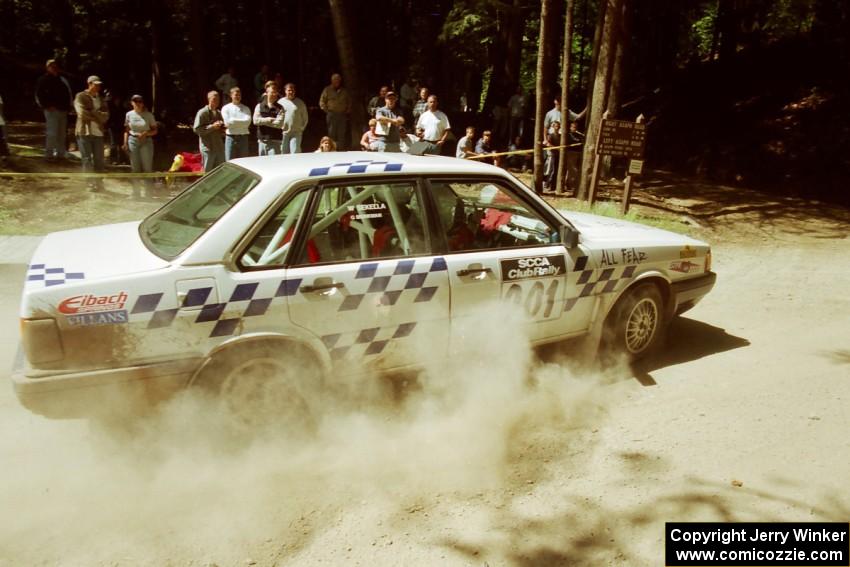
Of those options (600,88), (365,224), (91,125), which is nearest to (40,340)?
(365,224)

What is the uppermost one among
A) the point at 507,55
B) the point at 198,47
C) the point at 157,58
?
the point at 507,55

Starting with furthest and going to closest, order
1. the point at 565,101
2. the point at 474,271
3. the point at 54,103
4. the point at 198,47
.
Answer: the point at 198,47
the point at 565,101
the point at 54,103
the point at 474,271

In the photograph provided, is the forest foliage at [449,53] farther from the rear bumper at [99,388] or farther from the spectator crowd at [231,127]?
the rear bumper at [99,388]

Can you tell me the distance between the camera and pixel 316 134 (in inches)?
774

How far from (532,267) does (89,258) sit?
271cm

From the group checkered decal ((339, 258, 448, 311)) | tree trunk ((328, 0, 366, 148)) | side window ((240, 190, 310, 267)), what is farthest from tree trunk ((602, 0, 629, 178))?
side window ((240, 190, 310, 267))

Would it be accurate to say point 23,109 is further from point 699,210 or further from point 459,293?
point 459,293

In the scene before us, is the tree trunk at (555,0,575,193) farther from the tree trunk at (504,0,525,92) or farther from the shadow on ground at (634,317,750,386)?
the shadow on ground at (634,317,750,386)

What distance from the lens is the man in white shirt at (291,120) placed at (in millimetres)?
11086

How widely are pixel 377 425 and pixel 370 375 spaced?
35 cm

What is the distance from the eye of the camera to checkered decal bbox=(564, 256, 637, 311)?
15.3ft

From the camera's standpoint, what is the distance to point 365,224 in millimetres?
4066

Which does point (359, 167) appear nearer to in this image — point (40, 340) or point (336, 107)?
point (40, 340)

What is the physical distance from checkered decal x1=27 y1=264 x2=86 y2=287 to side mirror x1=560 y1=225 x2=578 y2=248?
295cm
